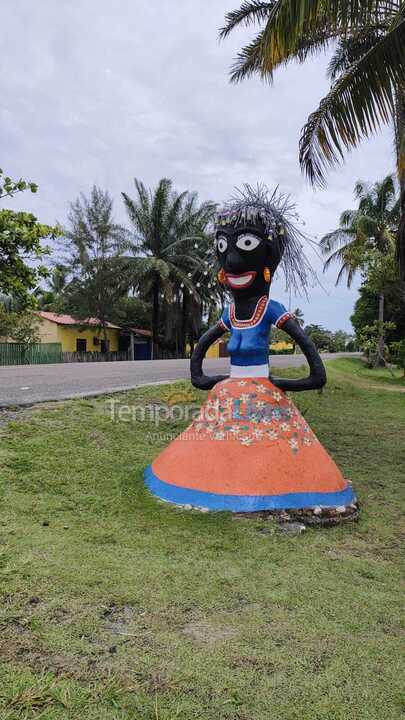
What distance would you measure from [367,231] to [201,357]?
66.7 feet

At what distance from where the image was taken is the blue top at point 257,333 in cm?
418

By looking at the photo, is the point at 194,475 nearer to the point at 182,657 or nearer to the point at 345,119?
the point at 182,657

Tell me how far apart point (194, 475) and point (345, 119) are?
162 inches

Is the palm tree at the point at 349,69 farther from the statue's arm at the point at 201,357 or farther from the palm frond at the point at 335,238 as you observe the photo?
the palm frond at the point at 335,238

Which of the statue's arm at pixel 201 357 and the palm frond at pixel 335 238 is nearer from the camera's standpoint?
the statue's arm at pixel 201 357

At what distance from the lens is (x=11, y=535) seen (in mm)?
3088

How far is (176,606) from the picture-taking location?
2473 mm

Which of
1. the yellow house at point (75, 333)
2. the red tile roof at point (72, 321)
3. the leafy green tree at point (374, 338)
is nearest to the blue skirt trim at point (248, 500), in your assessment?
the leafy green tree at point (374, 338)

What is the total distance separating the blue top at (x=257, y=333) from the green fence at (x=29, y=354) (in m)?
22.2

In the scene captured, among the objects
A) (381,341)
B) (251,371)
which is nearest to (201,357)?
(251,371)

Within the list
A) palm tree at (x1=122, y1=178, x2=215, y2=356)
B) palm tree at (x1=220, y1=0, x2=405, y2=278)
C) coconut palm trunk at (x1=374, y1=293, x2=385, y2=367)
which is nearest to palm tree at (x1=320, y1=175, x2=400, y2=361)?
→ coconut palm trunk at (x1=374, y1=293, x2=385, y2=367)

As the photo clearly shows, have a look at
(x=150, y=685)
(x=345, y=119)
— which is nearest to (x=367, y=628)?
(x=150, y=685)

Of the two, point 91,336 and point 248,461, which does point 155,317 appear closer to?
point 91,336

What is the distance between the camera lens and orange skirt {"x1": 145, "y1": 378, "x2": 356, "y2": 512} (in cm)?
368
